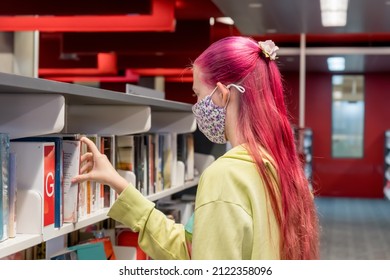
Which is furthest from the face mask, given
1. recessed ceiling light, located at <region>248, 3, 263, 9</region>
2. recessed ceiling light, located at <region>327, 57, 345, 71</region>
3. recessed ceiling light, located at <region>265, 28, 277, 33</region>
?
recessed ceiling light, located at <region>327, 57, 345, 71</region>

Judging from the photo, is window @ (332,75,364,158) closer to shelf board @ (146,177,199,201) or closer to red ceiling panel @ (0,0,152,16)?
red ceiling panel @ (0,0,152,16)

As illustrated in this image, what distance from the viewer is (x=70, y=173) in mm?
1944

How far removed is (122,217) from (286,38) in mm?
10643

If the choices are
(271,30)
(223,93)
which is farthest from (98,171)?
(271,30)

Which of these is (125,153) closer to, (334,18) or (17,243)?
(17,243)

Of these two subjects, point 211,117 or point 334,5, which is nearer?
point 211,117

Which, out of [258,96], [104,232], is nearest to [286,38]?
[104,232]

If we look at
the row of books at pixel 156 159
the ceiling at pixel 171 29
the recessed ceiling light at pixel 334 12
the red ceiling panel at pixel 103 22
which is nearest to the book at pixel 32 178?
the row of books at pixel 156 159

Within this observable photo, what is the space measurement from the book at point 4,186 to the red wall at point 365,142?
12.3 metres

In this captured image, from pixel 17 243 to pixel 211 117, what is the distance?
57cm

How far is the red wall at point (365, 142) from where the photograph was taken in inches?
541

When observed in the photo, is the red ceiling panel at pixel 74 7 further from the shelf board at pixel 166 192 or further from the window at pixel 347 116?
the window at pixel 347 116

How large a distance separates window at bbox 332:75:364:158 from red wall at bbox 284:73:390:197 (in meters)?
0.14
